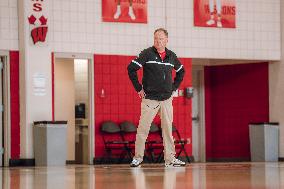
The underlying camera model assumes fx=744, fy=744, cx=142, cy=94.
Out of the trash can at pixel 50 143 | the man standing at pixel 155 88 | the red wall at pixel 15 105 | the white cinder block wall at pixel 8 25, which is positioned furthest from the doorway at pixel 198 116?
the man standing at pixel 155 88

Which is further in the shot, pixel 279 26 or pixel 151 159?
pixel 279 26

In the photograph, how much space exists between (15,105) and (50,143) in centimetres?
117

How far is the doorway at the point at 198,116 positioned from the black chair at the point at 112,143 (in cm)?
368

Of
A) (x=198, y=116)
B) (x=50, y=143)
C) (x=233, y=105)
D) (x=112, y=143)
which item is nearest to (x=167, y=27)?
(x=112, y=143)

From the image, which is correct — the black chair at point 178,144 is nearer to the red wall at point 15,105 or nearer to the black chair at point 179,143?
the black chair at point 179,143

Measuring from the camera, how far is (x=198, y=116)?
20156 mm

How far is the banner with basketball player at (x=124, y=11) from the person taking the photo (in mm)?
16656

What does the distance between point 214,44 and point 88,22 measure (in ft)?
10.7

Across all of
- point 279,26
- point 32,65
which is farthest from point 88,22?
point 279,26

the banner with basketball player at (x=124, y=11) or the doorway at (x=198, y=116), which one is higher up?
the banner with basketball player at (x=124, y=11)

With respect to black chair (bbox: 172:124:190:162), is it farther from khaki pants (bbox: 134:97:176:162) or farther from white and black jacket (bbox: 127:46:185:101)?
white and black jacket (bbox: 127:46:185:101)


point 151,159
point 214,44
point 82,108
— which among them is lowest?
point 151,159

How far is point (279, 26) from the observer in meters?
18.5

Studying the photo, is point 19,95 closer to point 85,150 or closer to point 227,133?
point 85,150
